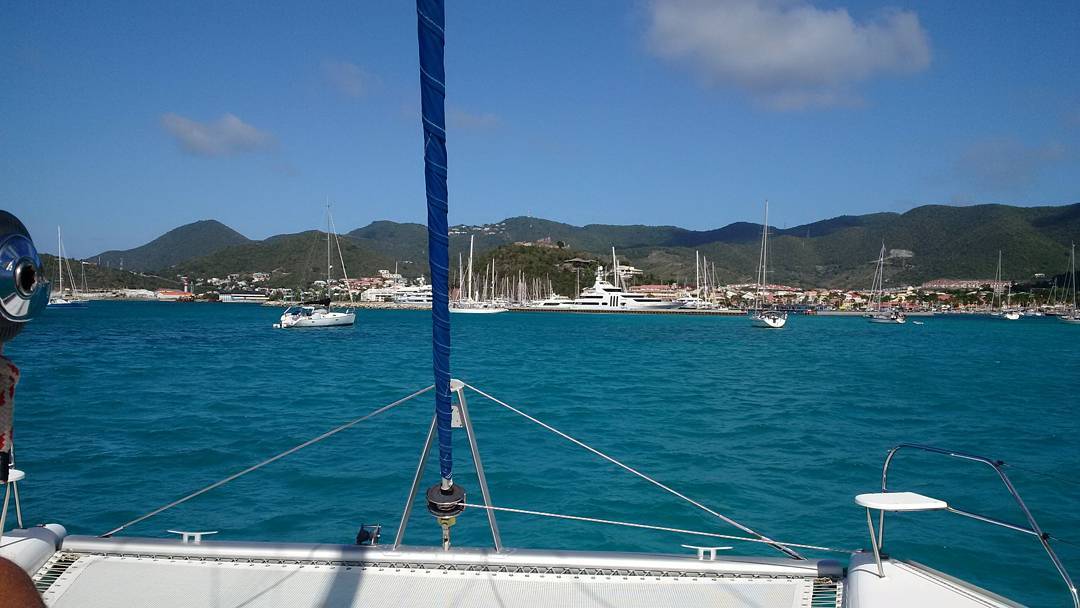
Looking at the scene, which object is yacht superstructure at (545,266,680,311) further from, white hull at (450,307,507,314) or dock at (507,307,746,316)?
white hull at (450,307,507,314)

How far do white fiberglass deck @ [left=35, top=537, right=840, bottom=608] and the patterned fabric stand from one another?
7.17ft

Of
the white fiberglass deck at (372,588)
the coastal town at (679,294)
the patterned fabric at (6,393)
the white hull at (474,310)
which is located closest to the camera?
the patterned fabric at (6,393)

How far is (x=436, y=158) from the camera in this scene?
3.18 m

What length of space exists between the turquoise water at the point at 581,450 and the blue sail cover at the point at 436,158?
5804mm

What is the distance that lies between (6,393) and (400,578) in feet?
8.70

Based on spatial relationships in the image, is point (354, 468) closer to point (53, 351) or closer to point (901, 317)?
point (53, 351)

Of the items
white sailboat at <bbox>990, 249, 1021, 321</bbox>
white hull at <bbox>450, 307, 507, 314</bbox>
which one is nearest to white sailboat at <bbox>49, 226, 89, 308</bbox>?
white hull at <bbox>450, 307, 507, 314</bbox>

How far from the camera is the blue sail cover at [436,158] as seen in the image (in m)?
3.04

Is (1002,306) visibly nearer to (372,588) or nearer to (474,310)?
(474,310)

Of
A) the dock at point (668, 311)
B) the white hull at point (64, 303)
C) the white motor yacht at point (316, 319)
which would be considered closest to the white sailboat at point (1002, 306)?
the dock at point (668, 311)

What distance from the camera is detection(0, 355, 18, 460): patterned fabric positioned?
6.50 feet

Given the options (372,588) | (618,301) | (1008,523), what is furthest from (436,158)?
(618,301)

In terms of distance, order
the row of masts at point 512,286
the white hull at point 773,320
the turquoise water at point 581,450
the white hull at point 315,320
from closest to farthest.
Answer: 1. the turquoise water at point 581,450
2. the white hull at point 315,320
3. the white hull at point 773,320
4. the row of masts at point 512,286

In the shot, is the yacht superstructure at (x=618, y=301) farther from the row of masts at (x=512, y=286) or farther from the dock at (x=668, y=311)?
the row of masts at (x=512, y=286)
